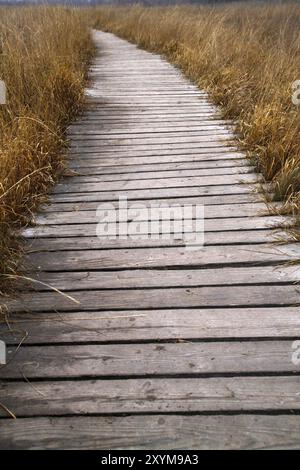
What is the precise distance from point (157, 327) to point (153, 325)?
21 mm

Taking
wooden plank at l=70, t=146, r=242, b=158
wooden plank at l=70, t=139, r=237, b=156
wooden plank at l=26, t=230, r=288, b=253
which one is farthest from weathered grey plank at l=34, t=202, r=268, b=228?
wooden plank at l=70, t=139, r=237, b=156

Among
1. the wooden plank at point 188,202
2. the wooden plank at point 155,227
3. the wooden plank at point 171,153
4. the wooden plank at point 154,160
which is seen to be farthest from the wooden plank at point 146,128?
the wooden plank at point 155,227

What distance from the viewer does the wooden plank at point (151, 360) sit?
157 centimetres

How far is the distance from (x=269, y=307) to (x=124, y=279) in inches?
26.5

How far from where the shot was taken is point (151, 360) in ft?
5.32

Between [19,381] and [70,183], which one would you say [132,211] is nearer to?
[70,183]

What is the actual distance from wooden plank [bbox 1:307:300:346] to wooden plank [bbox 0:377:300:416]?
22 cm

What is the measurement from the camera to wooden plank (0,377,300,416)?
1.43 meters

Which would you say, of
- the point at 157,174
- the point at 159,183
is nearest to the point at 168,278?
the point at 159,183

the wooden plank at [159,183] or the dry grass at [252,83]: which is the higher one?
the dry grass at [252,83]

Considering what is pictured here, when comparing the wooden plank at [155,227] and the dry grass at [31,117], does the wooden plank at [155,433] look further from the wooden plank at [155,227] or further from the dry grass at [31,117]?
the wooden plank at [155,227]

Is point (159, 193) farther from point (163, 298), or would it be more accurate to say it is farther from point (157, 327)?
point (157, 327)

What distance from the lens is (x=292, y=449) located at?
130 centimetres

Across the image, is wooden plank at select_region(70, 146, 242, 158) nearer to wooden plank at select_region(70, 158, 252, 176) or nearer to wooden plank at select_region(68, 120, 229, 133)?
wooden plank at select_region(70, 158, 252, 176)
